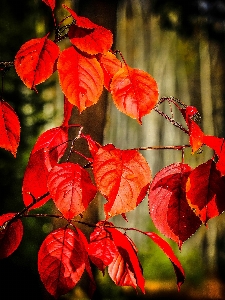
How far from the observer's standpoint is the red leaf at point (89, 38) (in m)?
0.55

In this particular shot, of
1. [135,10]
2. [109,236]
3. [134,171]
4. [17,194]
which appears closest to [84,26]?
[134,171]

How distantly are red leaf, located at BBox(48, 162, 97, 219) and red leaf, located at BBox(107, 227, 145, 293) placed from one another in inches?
6.1

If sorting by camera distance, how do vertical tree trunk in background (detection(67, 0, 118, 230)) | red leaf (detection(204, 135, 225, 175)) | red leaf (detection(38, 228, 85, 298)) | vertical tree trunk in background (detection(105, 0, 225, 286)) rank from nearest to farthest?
1. red leaf (detection(204, 135, 225, 175))
2. red leaf (detection(38, 228, 85, 298))
3. vertical tree trunk in background (detection(67, 0, 118, 230))
4. vertical tree trunk in background (detection(105, 0, 225, 286))

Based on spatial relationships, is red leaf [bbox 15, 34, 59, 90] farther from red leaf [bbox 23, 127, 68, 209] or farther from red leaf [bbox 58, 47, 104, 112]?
red leaf [bbox 23, 127, 68, 209]

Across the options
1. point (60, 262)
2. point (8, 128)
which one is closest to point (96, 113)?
point (8, 128)

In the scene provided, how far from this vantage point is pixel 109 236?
718 mm

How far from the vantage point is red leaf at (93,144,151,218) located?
21.2 inches

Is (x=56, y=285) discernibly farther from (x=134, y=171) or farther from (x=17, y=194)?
(x=17, y=194)

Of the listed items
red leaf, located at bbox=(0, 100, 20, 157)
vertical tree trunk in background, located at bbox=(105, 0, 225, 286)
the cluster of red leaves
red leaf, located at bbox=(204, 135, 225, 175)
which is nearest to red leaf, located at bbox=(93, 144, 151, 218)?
the cluster of red leaves

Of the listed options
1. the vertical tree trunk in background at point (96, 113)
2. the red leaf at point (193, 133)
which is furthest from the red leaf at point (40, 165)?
the vertical tree trunk in background at point (96, 113)

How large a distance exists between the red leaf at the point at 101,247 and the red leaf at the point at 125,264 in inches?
0.6

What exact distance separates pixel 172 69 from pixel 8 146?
13.3ft

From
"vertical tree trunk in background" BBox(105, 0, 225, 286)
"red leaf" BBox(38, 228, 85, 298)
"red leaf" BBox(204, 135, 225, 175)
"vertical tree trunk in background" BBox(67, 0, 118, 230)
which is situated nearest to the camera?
"red leaf" BBox(204, 135, 225, 175)

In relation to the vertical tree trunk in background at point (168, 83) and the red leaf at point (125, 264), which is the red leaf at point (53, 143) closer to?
the red leaf at point (125, 264)
